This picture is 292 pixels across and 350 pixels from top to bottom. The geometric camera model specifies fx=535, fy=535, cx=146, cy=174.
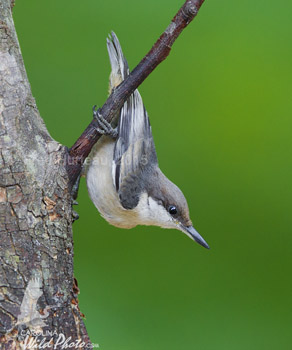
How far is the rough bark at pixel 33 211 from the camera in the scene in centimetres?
143

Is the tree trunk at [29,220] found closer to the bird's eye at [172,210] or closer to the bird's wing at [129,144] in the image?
the bird's wing at [129,144]

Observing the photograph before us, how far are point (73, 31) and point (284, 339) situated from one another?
1.64 meters

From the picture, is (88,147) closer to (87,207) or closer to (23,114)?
(23,114)

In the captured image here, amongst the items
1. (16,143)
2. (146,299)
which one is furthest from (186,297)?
(16,143)

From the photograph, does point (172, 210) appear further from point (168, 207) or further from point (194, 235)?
point (194, 235)

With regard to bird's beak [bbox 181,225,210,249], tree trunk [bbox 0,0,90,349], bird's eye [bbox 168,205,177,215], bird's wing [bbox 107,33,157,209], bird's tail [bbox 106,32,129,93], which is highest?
bird's tail [bbox 106,32,129,93]

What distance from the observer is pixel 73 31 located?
2385 mm

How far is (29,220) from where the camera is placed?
58.6 inches

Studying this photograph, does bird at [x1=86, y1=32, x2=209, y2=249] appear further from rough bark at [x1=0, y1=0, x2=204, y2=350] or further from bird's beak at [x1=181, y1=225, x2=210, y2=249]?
rough bark at [x1=0, y1=0, x2=204, y2=350]

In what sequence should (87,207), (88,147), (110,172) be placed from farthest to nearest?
(87,207), (110,172), (88,147)

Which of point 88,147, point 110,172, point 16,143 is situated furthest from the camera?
point 110,172

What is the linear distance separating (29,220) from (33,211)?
3 centimetres

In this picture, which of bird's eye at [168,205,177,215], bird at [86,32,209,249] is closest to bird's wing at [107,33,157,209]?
bird at [86,32,209,249]

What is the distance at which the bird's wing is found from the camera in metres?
2.25
